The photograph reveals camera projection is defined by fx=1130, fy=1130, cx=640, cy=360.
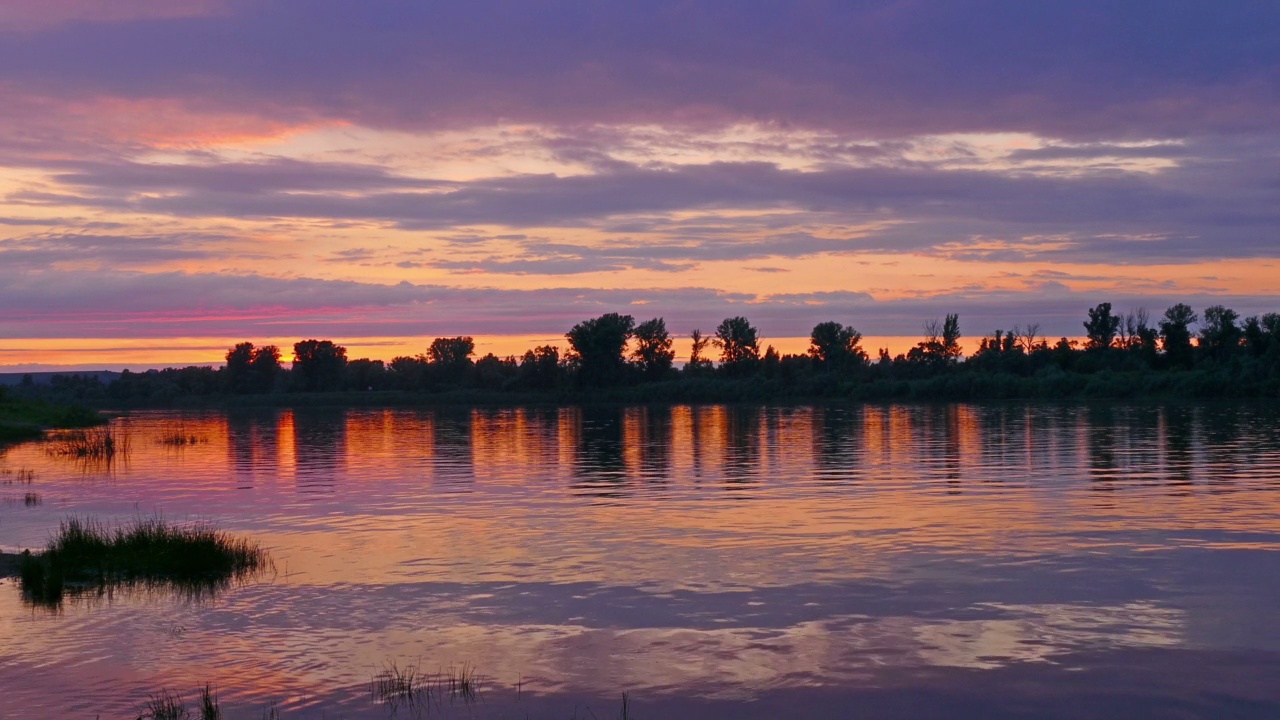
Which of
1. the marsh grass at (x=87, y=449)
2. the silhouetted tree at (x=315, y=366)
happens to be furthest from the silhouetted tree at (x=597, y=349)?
the marsh grass at (x=87, y=449)

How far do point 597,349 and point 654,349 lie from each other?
17136 mm

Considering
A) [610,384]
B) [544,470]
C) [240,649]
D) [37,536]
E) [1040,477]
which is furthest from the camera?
[610,384]

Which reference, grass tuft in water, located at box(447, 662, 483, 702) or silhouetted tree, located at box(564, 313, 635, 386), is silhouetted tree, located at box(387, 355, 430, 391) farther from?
grass tuft in water, located at box(447, 662, 483, 702)

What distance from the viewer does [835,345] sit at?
181500mm

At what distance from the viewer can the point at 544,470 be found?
46.9 meters

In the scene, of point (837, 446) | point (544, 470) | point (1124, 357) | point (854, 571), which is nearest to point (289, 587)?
point (854, 571)

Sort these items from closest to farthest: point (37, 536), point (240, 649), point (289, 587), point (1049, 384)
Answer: point (240, 649) < point (289, 587) < point (37, 536) < point (1049, 384)

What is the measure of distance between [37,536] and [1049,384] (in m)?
121

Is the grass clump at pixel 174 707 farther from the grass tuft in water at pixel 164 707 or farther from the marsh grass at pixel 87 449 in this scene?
the marsh grass at pixel 87 449

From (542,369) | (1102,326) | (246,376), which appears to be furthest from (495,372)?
(1102,326)

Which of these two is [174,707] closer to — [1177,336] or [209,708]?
[209,708]

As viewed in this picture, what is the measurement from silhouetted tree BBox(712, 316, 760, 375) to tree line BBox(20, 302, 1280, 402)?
0.56 feet

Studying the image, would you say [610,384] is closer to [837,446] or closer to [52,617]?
[837,446]

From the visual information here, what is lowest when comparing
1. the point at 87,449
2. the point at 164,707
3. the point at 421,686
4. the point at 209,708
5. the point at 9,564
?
the point at 421,686
